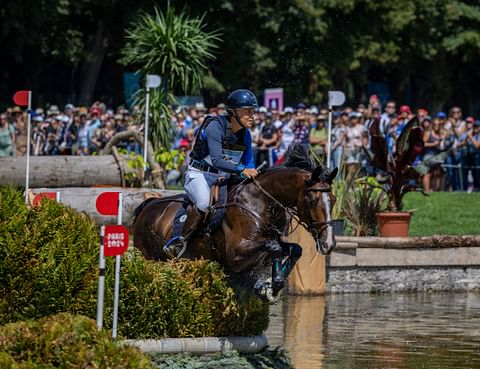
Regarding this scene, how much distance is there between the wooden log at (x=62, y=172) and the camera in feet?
67.9

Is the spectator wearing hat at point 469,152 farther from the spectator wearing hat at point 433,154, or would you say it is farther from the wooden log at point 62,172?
the wooden log at point 62,172

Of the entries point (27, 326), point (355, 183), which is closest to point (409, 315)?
point (355, 183)

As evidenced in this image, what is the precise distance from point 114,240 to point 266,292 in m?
2.28

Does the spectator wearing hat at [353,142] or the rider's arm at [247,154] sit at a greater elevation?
the spectator wearing hat at [353,142]

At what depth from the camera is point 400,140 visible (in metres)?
18.0

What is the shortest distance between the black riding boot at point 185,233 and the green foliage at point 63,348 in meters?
3.71

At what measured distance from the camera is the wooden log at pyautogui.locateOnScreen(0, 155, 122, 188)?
67.9 ft

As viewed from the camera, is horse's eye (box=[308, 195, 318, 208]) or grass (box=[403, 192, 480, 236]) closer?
horse's eye (box=[308, 195, 318, 208])

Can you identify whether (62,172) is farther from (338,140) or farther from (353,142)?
(353,142)

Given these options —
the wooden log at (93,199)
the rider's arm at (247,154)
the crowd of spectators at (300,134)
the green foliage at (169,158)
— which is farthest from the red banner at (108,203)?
the crowd of spectators at (300,134)

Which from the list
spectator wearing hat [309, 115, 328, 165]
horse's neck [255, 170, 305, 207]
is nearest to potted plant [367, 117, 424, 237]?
spectator wearing hat [309, 115, 328, 165]

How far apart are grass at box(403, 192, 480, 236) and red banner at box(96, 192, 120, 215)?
33.1 ft

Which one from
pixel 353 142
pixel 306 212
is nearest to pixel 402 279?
pixel 306 212

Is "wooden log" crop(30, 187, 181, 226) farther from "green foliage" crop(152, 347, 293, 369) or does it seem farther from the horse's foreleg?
"green foliage" crop(152, 347, 293, 369)
